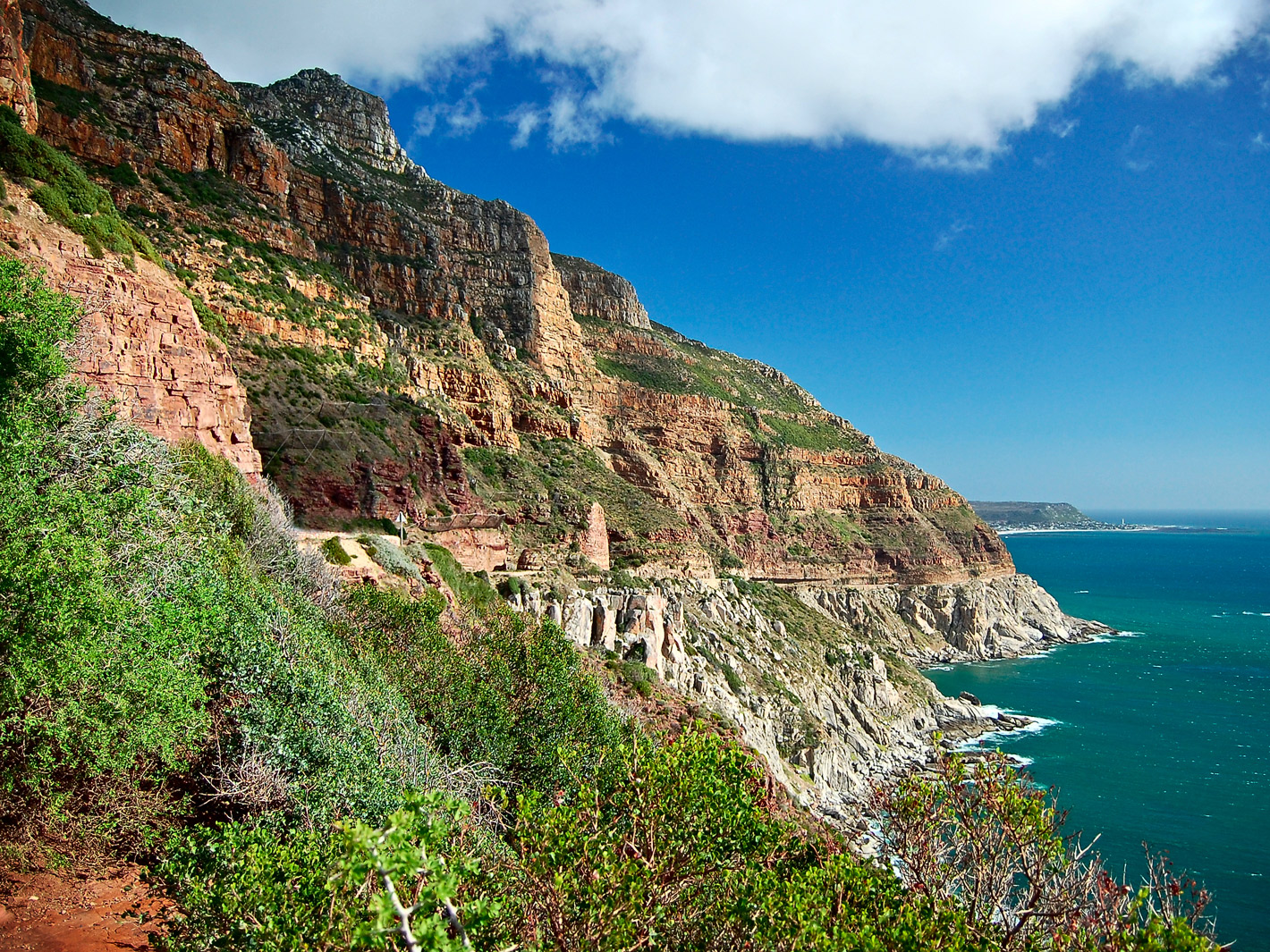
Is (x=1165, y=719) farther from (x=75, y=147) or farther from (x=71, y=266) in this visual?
(x=75, y=147)

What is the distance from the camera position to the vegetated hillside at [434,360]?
108ft

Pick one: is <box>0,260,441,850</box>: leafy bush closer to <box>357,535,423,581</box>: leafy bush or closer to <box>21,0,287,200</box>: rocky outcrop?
<box>357,535,423,581</box>: leafy bush

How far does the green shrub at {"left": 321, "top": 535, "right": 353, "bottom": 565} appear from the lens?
84.2ft

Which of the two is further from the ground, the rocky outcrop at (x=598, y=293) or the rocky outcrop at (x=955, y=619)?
the rocky outcrop at (x=598, y=293)

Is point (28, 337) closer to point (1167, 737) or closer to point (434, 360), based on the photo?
point (434, 360)

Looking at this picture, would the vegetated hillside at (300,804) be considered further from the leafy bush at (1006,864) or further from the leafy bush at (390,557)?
the leafy bush at (390,557)

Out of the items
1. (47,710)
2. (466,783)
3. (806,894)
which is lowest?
(466,783)

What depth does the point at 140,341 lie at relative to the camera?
21.3 meters

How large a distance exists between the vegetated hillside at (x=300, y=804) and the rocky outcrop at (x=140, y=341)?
6140 mm

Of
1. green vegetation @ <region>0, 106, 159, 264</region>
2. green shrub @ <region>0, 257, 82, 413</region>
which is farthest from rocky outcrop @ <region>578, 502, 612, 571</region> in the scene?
green shrub @ <region>0, 257, 82, 413</region>

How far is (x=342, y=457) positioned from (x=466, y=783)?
20567 millimetres

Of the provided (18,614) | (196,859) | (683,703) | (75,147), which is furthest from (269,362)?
(196,859)

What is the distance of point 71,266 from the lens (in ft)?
65.2

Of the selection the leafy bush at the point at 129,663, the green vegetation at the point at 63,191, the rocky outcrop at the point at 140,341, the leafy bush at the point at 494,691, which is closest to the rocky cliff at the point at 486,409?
the rocky outcrop at the point at 140,341
